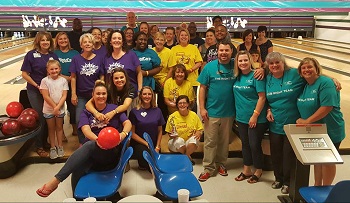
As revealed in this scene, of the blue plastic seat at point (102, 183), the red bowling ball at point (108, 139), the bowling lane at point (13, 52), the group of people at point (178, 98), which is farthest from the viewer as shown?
the bowling lane at point (13, 52)

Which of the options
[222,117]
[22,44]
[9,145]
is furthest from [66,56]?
[22,44]

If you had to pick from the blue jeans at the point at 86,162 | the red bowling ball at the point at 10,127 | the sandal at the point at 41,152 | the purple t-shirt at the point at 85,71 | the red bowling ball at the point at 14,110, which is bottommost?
the sandal at the point at 41,152

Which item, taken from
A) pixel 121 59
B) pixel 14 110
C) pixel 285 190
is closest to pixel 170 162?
pixel 285 190

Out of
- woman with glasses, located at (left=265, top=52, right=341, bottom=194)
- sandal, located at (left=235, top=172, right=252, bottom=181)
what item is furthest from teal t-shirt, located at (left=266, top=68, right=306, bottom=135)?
sandal, located at (left=235, top=172, right=252, bottom=181)

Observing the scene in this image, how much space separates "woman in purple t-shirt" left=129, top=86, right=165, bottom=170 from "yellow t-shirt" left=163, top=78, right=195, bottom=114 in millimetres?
331

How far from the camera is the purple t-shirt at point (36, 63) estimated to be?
305cm

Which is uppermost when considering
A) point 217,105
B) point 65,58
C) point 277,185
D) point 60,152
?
point 65,58

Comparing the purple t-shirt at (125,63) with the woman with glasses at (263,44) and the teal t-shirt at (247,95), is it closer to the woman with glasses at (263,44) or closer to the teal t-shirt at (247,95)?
the teal t-shirt at (247,95)

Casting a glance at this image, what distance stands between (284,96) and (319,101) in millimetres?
264

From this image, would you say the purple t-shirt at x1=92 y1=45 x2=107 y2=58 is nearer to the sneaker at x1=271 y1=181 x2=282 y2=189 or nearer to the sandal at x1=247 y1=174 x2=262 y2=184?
the sandal at x1=247 y1=174 x2=262 y2=184

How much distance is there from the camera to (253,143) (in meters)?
2.76

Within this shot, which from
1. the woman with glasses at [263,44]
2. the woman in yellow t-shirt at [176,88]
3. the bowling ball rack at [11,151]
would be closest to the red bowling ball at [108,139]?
the bowling ball rack at [11,151]

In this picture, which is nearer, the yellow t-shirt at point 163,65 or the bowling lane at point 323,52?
the yellow t-shirt at point 163,65

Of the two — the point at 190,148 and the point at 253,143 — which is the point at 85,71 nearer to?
the point at 190,148
